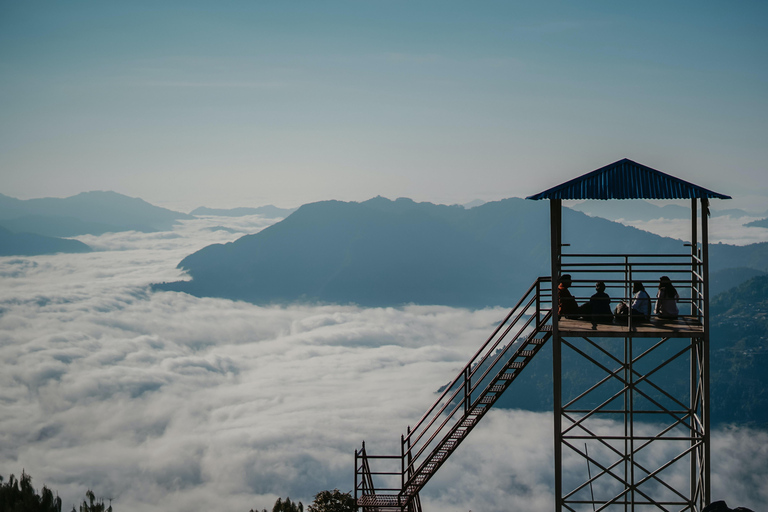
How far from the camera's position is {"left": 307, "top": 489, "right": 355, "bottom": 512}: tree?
2159 centimetres

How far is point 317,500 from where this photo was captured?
2192cm

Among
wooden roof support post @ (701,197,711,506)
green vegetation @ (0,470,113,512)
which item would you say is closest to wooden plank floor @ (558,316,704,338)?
wooden roof support post @ (701,197,711,506)

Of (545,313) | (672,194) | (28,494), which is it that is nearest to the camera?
(672,194)

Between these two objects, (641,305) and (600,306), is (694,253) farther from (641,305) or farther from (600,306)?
(600,306)

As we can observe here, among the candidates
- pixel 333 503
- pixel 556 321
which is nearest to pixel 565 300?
pixel 556 321

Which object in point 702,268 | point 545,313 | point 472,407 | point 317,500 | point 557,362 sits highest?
point 702,268

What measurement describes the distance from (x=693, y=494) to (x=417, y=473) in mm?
9296

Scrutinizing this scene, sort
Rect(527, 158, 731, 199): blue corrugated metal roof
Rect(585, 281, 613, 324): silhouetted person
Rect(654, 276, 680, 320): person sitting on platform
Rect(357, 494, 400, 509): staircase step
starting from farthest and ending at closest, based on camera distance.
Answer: Rect(357, 494, 400, 509): staircase step < Rect(585, 281, 613, 324): silhouetted person < Rect(654, 276, 680, 320): person sitting on platform < Rect(527, 158, 731, 199): blue corrugated metal roof

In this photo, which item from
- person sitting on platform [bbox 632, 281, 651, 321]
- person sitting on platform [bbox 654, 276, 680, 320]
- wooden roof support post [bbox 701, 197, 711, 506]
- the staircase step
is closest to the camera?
wooden roof support post [bbox 701, 197, 711, 506]

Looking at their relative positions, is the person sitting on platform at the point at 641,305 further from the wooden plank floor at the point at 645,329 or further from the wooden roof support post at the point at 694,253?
the wooden roof support post at the point at 694,253

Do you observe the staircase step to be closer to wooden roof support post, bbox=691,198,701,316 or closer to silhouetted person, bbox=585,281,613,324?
silhouetted person, bbox=585,281,613,324

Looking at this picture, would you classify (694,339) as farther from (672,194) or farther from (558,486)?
(558,486)

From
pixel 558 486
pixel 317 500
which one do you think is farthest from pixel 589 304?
pixel 317 500

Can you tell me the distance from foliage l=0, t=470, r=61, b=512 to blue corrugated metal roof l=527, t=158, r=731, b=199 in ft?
63.8
